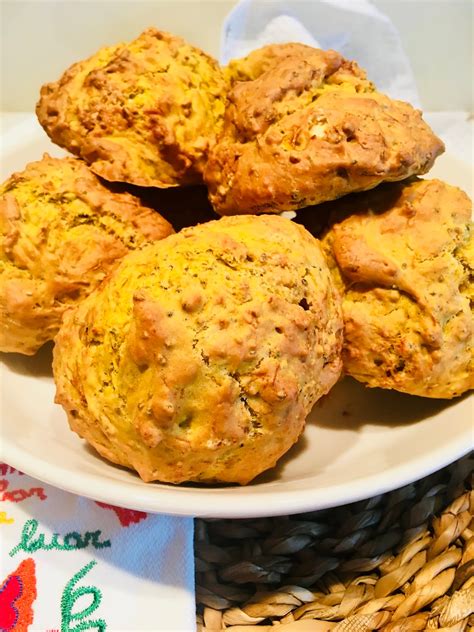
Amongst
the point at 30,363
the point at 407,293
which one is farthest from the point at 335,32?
the point at 30,363

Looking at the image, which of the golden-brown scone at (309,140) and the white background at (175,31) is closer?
the golden-brown scone at (309,140)

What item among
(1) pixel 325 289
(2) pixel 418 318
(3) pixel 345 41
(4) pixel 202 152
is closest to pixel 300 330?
(1) pixel 325 289

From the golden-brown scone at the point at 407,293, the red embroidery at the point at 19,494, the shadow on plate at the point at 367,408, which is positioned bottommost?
the red embroidery at the point at 19,494

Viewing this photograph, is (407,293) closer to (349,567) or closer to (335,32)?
(349,567)

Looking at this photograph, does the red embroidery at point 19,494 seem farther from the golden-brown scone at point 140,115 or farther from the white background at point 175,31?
the white background at point 175,31

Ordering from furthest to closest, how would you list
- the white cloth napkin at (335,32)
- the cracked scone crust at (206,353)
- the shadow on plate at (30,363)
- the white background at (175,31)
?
the white background at (175,31), the white cloth napkin at (335,32), the shadow on plate at (30,363), the cracked scone crust at (206,353)

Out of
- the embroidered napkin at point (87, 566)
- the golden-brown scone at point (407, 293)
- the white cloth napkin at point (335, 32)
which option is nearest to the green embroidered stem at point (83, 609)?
the embroidered napkin at point (87, 566)
